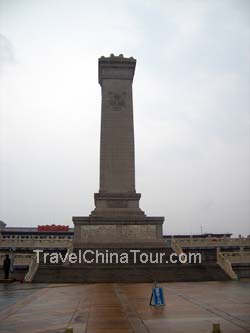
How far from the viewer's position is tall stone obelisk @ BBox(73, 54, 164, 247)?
32.2 metres

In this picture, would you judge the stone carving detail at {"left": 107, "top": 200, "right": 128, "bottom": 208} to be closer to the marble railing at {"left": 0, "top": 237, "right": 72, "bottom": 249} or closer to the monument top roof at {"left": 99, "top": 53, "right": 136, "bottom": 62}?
the marble railing at {"left": 0, "top": 237, "right": 72, "bottom": 249}

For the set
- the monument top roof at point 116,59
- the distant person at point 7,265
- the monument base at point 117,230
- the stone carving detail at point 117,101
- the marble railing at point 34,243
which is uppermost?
the monument top roof at point 116,59

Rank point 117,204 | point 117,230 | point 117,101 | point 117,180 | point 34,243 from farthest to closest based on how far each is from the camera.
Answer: point 117,101 → point 117,180 → point 34,243 → point 117,204 → point 117,230

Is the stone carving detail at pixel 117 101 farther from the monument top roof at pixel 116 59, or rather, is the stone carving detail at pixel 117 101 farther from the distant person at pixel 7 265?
the distant person at pixel 7 265

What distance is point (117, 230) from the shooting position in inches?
1271

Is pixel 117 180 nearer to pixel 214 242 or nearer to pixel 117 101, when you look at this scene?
pixel 117 101

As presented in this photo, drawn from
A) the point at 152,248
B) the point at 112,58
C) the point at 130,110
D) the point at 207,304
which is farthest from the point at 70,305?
the point at 112,58

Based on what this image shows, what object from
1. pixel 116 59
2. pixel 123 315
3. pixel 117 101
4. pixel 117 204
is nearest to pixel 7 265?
pixel 123 315

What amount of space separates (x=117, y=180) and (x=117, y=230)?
4.67 metres

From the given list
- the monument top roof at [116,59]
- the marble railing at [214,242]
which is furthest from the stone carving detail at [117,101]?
the marble railing at [214,242]

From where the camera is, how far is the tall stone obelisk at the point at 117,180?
32250 mm

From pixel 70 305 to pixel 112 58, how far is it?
2927 cm

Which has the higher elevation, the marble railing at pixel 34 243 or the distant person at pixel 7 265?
the marble railing at pixel 34 243

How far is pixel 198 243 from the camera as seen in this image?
34.1 metres
